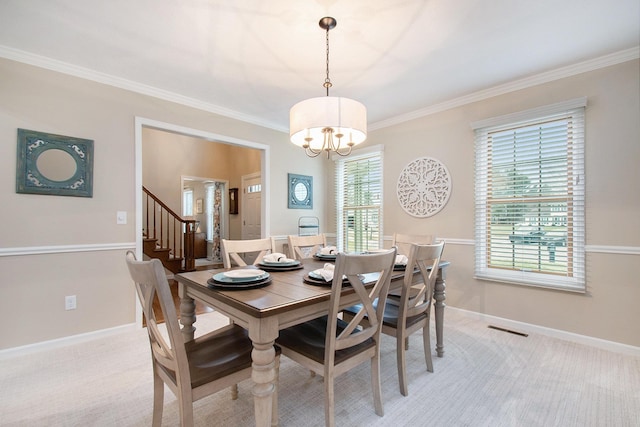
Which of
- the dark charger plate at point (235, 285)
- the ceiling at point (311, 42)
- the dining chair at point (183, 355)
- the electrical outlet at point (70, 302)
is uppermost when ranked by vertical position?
the ceiling at point (311, 42)

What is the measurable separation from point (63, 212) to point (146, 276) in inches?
85.3

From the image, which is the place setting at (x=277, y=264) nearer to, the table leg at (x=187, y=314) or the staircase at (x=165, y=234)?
the table leg at (x=187, y=314)

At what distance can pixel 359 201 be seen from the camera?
4.45 metres

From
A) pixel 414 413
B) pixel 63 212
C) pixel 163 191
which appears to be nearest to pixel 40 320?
pixel 63 212

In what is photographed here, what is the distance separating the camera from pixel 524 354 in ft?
7.65

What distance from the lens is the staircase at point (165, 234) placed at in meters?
4.81

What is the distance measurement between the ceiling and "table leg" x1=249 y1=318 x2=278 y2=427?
1959 millimetres

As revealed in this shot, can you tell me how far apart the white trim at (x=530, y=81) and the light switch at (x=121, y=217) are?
3.46 metres

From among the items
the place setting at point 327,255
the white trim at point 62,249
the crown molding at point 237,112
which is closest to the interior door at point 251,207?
the crown molding at point 237,112

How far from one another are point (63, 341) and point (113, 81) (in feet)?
8.18

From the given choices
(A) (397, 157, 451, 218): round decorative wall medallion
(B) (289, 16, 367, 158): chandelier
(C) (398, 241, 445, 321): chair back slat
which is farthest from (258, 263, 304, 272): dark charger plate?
(A) (397, 157, 451, 218): round decorative wall medallion

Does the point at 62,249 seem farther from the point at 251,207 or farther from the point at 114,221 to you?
the point at 251,207

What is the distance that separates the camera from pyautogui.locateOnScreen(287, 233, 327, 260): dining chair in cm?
273

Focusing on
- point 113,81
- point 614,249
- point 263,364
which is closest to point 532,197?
point 614,249
